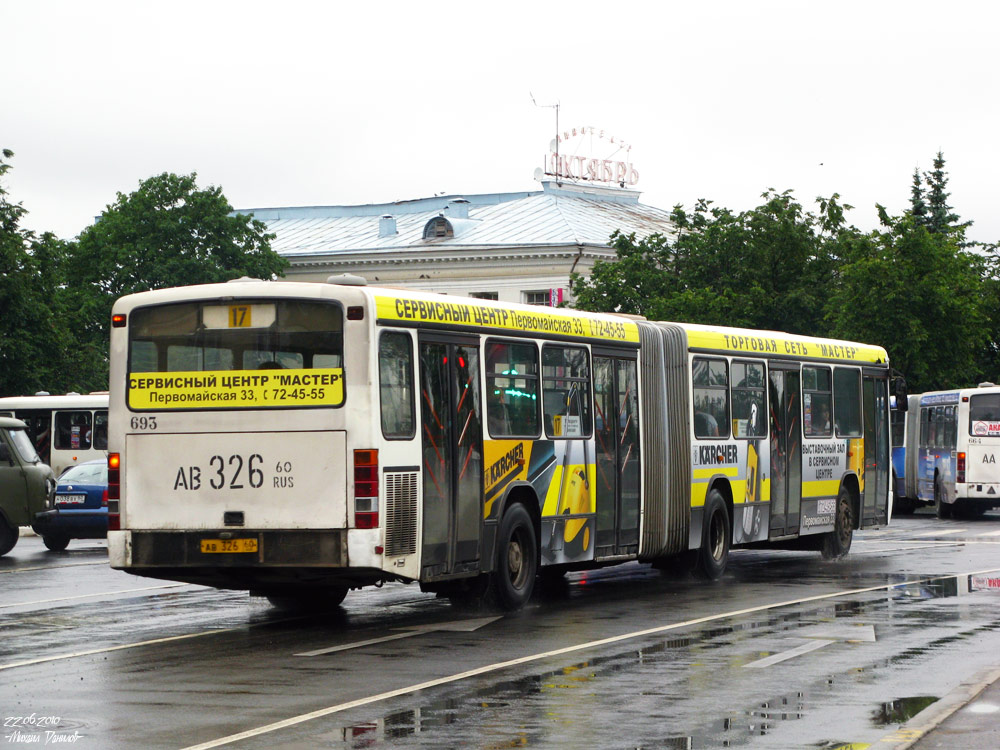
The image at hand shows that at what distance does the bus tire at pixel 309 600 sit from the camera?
1678cm

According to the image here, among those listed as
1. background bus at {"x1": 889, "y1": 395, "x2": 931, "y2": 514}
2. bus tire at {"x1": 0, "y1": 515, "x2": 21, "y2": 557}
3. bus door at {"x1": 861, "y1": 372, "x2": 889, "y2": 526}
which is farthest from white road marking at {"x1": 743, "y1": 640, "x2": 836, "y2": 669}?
background bus at {"x1": 889, "y1": 395, "x2": 931, "y2": 514}

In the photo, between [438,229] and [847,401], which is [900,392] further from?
[438,229]

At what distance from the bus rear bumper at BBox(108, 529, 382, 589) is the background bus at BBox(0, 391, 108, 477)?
29016 millimetres

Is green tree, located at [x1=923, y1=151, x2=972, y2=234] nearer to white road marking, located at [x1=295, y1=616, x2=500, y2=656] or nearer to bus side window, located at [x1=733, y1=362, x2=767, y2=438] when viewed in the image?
bus side window, located at [x1=733, y1=362, x2=767, y2=438]

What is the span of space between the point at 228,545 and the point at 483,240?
64.5 metres

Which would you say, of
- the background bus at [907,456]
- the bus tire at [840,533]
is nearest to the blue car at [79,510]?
the bus tire at [840,533]

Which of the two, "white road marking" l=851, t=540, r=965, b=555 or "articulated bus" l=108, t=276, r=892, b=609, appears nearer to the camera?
"articulated bus" l=108, t=276, r=892, b=609

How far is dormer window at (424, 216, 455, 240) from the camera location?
79.6m

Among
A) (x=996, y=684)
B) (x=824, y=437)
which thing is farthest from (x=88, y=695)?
(x=824, y=437)

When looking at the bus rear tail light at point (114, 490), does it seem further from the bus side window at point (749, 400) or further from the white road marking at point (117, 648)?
the bus side window at point (749, 400)

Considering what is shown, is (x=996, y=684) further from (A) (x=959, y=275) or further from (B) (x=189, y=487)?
(A) (x=959, y=275)

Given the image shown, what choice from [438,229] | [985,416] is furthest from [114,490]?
[438,229]

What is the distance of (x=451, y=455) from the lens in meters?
15.2

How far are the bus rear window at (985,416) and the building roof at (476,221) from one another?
3581 cm
